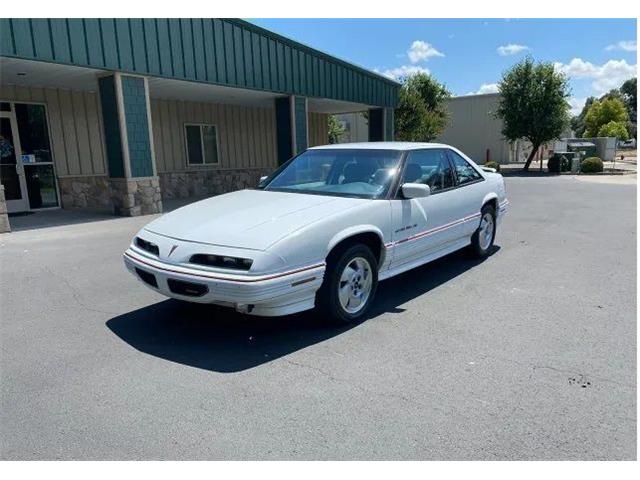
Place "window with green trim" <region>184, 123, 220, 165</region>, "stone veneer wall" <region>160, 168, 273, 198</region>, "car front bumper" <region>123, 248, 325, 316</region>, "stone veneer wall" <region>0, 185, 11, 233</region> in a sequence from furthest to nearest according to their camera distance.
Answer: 1. "window with green trim" <region>184, 123, 220, 165</region>
2. "stone veneer wall" <region>160, 168, 273, 198</region>
3. "stone veneer wall" <region>0, 185, 11, 233</region>
4. "car front bumper" <region>123, 248, 325, 316</region>

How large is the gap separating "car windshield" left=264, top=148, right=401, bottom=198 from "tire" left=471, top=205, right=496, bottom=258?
1.96 metres

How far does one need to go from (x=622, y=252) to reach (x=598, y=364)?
4.16m

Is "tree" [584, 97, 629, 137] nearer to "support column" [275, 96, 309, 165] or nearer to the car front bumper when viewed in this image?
"support column" [275, 96, 309, 165]

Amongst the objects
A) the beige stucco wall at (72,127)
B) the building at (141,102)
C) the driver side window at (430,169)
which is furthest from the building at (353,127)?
the driver side window at (430,169)

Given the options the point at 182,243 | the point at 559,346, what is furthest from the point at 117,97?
the point at 559,346

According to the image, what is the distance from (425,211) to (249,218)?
1.92 metres

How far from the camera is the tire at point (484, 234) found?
6.18 metres

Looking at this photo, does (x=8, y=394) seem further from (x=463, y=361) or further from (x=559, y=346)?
(x=559, y=346)

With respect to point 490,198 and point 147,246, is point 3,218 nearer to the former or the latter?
point 147,246

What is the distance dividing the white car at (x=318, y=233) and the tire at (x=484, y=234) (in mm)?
392

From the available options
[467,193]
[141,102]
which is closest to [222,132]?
[141,102]

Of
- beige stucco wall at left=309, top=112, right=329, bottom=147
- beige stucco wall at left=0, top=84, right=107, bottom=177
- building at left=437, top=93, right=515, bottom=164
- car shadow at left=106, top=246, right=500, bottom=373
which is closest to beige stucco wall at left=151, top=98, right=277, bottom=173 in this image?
beige stucco wall at left=0, top=84, right=107, bottom=177

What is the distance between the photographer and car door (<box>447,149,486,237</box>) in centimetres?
553

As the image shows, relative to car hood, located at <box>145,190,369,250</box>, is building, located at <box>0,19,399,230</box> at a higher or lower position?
higher
